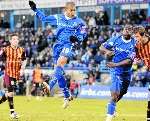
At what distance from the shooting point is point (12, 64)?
2133 centimetres

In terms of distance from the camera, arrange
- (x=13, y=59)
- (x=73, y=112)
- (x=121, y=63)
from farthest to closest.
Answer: (x=73, y=112)
(x=13, y=59)
(x=121, y=63)

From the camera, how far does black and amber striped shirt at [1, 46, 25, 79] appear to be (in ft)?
69.2

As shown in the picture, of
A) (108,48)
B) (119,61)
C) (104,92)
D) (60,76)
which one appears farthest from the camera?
(104,92)

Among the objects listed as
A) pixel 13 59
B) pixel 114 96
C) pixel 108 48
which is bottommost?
pixel 114 96

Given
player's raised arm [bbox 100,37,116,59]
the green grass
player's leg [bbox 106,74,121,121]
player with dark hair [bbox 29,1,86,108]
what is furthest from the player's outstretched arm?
the green grass

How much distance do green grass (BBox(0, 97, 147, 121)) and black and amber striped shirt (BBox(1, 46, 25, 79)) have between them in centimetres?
152

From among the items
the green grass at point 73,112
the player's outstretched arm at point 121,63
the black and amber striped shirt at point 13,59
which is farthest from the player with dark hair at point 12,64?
the player's outstretched arm at point 121,63

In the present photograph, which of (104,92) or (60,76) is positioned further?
(104,92)

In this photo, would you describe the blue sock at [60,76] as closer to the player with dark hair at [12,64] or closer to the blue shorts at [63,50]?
the blue shorts at [63,50]

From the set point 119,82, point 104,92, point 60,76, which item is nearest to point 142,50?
point 119,82

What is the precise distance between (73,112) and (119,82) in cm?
740

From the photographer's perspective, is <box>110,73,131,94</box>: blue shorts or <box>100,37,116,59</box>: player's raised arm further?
<box>110,73,131,94</box>: blue shorts

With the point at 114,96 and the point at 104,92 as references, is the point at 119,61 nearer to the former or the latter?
the point at 114,96

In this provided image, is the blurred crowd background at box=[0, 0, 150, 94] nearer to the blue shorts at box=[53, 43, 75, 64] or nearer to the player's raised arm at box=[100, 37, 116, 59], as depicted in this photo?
the blue shorts at box=[53, 43, 75, 64]
